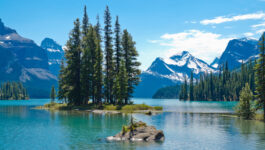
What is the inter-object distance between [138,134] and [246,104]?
34.4m

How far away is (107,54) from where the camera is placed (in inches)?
3164

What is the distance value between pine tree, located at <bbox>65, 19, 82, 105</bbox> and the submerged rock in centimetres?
5197

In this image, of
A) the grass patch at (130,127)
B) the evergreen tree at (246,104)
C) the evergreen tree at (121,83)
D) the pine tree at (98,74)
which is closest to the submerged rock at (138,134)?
the grass patch at (130,127)

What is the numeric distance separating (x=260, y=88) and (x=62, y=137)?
126 feet

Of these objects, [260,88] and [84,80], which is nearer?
[260,88]

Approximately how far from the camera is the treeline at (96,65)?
77875mm

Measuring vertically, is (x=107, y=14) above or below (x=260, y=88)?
above

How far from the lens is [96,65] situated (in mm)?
76438

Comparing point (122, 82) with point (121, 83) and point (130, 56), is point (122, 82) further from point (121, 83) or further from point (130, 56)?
point (130, 56)

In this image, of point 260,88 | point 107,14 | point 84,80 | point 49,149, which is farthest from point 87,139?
point 107,14

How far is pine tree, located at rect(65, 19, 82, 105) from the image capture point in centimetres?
8112

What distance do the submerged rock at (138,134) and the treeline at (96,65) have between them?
146 ft

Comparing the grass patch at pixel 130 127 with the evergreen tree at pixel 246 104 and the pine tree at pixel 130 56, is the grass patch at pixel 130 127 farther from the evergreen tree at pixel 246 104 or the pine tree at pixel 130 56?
the pine tree at pixel 130 56

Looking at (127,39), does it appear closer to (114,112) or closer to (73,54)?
(73,54)
